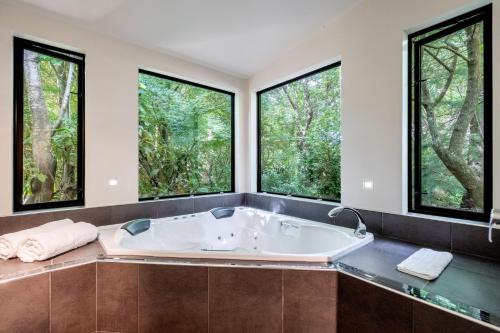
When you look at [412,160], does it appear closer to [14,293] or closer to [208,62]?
[208,62]

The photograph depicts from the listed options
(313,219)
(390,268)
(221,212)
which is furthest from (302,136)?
(390,268)

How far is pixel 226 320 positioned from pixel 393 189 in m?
1.58

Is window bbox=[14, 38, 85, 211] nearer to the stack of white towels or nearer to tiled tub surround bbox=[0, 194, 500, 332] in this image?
tiled tub surround bbox=[0, 194, 500, 332]

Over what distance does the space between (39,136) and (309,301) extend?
7.94 ft

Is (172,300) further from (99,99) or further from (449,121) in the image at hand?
(449,121)

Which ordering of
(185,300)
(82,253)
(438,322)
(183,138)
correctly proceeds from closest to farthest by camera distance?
(438,322) < (185,300) < (82,253) < (183,138)

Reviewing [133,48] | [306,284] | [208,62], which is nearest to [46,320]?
[306,284]

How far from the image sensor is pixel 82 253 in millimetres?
1729

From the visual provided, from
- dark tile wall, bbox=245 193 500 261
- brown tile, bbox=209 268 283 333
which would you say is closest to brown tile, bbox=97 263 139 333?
brown tile, bbox=209 268 283 333

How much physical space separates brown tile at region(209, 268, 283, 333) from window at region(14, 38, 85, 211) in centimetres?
158

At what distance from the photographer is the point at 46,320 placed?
Result: 147cm

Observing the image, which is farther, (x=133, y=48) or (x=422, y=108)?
(x=133, y=48)

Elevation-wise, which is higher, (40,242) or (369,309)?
(40,242)

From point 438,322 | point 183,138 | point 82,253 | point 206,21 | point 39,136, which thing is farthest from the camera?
point 183,138
